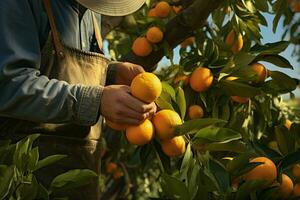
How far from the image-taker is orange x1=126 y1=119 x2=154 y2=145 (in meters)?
1.11

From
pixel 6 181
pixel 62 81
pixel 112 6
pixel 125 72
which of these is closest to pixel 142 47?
pixel 125 72

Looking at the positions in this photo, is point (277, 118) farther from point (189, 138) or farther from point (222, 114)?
point (189, 138)

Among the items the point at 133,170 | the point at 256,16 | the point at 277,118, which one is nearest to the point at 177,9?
the point at 256,16

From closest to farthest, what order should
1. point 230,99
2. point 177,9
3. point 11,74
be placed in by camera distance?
point 11,74 < point 230,99 < point 177,9

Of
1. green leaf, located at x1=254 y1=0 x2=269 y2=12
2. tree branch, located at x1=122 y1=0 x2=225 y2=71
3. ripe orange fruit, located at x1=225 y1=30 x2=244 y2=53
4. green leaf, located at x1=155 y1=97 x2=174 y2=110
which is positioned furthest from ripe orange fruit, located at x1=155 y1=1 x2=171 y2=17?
green leaf, located at x1=155 y1=97 x2=174 y2=110

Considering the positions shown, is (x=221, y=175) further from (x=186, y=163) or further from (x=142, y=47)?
(x=142, y=47)

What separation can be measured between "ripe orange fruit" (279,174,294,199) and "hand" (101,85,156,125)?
0.31 metres

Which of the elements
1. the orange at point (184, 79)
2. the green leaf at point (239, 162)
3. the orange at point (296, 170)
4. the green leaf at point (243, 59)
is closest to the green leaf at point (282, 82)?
the green leaf at point (243, 59)

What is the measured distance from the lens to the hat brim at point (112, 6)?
1.19 metres

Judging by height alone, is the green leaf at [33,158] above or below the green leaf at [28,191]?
above

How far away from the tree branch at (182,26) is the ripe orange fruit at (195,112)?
0.37 m

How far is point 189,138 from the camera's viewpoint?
1.20 metres

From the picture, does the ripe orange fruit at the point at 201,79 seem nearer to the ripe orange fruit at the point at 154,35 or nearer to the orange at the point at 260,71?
the orange at the point at 260,71

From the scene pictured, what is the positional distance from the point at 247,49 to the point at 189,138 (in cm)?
59
